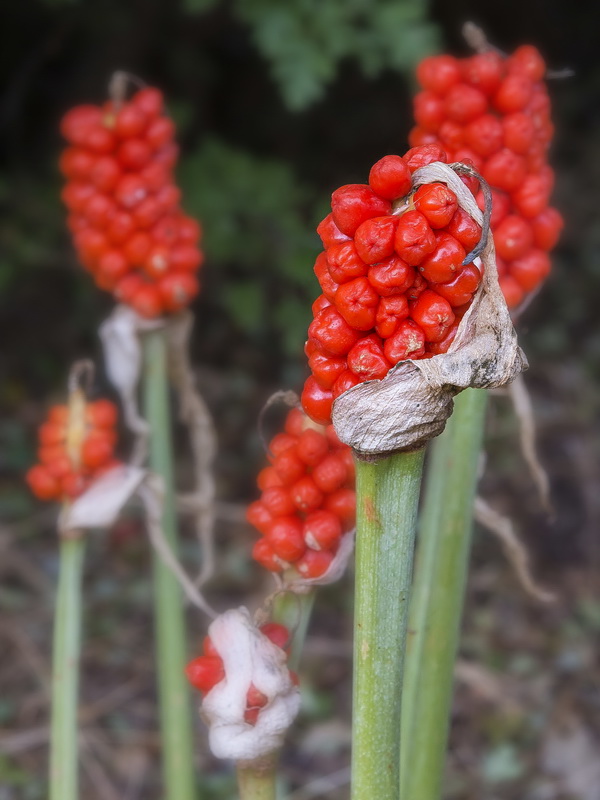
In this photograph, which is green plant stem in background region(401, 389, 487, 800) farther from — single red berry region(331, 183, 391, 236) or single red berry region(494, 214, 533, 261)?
single red berry region(331, 183, 391, 236)

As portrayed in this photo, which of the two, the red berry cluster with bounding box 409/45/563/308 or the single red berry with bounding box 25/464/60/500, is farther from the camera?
the single red berry with bounding box 25/464/60/500

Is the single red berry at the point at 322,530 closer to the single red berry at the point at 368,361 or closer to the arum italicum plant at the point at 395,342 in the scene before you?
the arum italicum plant at the point at 395,342

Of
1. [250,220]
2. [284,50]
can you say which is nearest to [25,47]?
[250,220]

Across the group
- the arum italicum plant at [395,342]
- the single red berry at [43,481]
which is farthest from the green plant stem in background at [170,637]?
the arum italicum plant at [395,342]

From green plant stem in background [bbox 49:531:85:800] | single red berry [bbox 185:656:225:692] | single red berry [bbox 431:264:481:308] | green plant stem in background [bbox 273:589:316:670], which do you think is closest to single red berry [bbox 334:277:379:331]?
single red berry [bbox 431:264:481:308]

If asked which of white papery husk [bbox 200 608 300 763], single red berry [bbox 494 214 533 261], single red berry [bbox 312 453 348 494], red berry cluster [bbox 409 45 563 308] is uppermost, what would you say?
red berry cluster [bbox 409 45 563 308]

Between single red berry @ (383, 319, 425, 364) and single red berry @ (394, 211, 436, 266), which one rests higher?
single red berry @ (394, 211, 436, 266)

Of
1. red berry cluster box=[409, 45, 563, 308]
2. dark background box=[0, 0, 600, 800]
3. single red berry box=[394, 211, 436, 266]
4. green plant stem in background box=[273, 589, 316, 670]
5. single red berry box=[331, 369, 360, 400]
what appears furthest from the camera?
dark background box=[0, 0, 600, 800]

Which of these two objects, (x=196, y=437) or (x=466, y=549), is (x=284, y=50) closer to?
(x=196, y=437)
